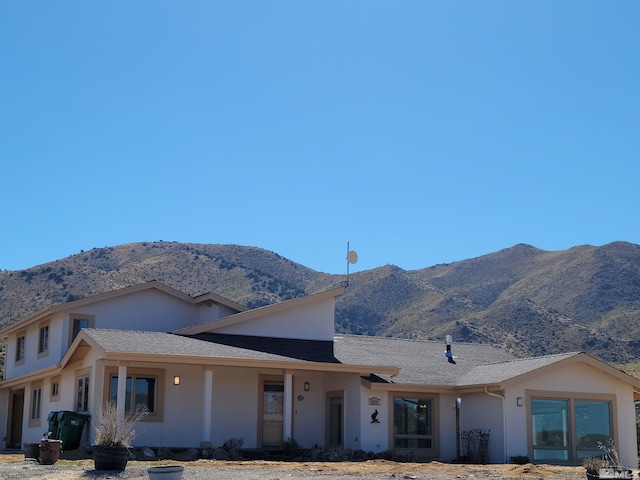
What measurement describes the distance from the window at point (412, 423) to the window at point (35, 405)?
40.1 ft

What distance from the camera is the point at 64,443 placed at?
23.7m

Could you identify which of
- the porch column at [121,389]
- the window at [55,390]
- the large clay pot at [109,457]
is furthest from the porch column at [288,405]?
the large clay pot at [109,457]

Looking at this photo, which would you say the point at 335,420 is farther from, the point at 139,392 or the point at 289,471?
the point at 289,471

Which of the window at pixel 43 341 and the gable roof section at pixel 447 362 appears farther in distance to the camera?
the window at pixel 43 341

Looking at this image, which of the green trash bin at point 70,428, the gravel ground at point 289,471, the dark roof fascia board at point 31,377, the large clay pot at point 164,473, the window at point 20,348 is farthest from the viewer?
the window at point 20,348

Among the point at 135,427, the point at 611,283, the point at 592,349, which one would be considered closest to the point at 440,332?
the point at 592,349

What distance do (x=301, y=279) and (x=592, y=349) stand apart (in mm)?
44711

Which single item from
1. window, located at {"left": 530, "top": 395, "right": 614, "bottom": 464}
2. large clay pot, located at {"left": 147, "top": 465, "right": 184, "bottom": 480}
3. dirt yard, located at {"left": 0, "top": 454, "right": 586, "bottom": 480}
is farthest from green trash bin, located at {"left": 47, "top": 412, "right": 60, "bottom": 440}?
window, located at {"left": 530, "top": 395, "right": 614, "bottom": 464}

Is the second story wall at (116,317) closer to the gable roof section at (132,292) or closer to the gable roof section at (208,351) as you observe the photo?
the gable roof section at (132,292)

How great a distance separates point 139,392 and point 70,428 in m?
2.07

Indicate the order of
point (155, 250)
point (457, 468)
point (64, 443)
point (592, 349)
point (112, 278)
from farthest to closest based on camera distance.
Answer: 1. point (155, 250)
2. point (112, 278)
3. point (592, 349)
4. point (64, 443)
5. point (457, 468)

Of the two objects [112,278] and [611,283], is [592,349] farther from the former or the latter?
[112,278]

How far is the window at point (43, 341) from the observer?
30.9 meters

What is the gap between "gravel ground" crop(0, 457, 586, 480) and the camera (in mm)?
16781
